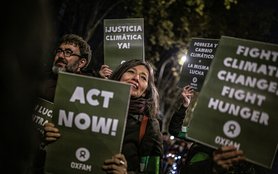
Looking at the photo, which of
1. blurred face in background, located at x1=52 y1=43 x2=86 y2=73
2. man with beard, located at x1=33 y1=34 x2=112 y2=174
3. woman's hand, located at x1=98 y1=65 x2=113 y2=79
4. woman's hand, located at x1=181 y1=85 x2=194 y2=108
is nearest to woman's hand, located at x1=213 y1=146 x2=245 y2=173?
man with beard, located at x1=33 y1=34 x2=112 y2=174

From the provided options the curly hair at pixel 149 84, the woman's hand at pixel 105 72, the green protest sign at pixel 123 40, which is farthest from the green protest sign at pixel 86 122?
the green protest sign at pixel 123 40

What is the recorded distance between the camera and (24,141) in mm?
1293

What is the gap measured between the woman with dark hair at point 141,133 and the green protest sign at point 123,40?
1978 mm

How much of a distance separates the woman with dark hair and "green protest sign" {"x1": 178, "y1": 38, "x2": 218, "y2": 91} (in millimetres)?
2106

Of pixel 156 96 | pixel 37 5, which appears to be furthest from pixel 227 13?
pixel 37 5

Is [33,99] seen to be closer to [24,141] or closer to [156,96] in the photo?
[24,141]

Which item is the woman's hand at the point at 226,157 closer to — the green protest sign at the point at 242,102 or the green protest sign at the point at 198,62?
the green protest sign at the point at 242,102

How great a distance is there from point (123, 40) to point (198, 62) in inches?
42.5

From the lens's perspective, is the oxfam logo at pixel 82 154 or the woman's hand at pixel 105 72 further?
the woman's hand at pixel 105 72

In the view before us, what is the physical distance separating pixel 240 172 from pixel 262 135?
18.1 inches

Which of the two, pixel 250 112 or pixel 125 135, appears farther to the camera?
pixel 125 135

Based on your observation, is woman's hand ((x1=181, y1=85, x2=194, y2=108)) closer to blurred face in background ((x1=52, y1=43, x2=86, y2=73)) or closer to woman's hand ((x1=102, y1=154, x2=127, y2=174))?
blurred face in background ((x1=52, y1=43, x2=86, y2=73))

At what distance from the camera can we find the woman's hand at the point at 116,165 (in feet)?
10.2

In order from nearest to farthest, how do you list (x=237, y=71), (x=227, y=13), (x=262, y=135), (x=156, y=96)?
(x=262, y=135) → (x=237, y=71) → (x=156, y=96) → (x=227, y=13)
